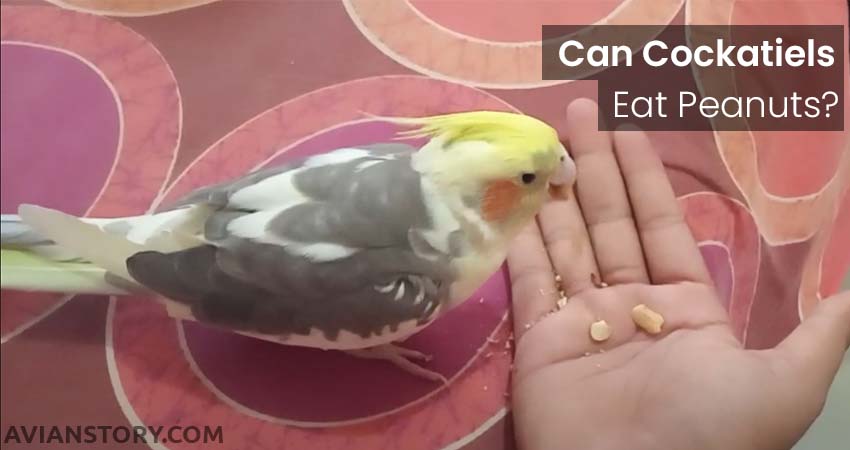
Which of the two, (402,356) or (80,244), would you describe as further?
Result: (402,356)

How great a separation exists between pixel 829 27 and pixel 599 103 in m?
0.29

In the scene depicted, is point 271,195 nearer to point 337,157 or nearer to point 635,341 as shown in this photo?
point 337,157

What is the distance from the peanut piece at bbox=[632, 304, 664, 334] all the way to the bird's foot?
0.60 ft

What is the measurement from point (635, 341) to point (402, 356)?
209 mm

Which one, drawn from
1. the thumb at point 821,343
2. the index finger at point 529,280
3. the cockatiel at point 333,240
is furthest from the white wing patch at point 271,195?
the thumb at point 821,343

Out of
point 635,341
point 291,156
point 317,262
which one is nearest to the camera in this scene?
point 317,262

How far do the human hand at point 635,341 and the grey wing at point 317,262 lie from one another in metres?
0.15

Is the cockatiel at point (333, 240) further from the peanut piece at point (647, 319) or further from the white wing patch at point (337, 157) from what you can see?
the peanut piece at point (647, 319)

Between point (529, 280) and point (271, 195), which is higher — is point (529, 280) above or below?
below

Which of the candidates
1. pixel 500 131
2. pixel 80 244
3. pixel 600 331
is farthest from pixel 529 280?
pixel 80 244

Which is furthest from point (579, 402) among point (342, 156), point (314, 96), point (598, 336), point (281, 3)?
point (281, 3)

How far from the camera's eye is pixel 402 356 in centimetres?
82

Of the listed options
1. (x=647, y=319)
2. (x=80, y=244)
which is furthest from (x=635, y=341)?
(x=80, y=244)

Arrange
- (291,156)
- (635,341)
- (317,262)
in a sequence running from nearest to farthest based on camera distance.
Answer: (317,262)
(635,341)
(291,156)
